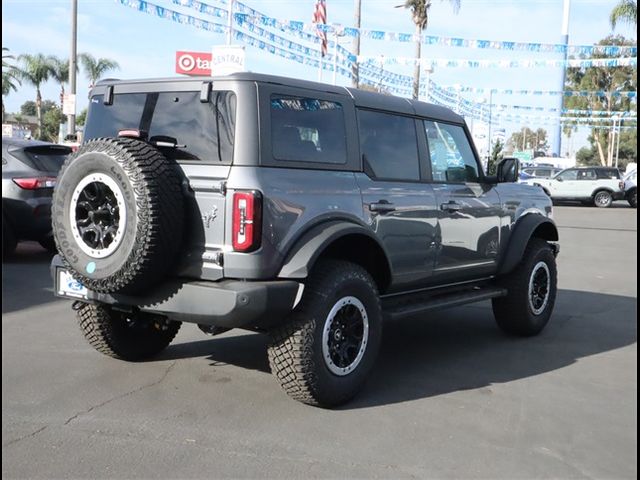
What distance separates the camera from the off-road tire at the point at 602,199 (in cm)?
2842

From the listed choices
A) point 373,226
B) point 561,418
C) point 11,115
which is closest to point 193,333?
point 373,226

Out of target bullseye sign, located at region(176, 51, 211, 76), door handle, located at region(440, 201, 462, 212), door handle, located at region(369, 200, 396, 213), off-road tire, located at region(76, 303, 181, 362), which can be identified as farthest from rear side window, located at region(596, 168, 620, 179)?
off-road tire, located at region(76, 303, 181, 362)

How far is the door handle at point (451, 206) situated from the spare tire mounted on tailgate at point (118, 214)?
2.28 m

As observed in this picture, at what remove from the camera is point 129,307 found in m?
4.32

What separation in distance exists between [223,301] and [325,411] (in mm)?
1015

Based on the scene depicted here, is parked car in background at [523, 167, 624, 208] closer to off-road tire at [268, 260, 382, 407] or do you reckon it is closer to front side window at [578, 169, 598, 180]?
front side window at [578, 169, 598, 180]

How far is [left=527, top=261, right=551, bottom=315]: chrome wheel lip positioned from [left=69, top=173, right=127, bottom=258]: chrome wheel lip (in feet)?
12.7

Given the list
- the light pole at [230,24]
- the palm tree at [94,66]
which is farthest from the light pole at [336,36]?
the palm tree at [94,66]

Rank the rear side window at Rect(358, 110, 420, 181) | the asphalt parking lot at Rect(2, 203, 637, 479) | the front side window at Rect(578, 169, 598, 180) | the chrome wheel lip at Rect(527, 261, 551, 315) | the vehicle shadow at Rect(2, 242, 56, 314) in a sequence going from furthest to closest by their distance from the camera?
the front side window at Rect(578, 169, 598, 180), the vehicle shadow at Rect(2, 242, 56, 314), the chrome wheel lip at Rect(527, 261, 551, 315), the rear side window at Rect(358, 110, 420, 181), the asphalt parking lot at Rect(2, 203, 637, 479)

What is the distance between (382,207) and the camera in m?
4.80

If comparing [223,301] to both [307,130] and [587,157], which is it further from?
[587,157]

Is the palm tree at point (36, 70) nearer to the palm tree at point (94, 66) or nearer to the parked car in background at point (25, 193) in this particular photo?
the palm tree at point (94, 66)

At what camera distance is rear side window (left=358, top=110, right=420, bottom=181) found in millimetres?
4941

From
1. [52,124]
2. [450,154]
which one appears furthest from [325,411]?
[52,124]
